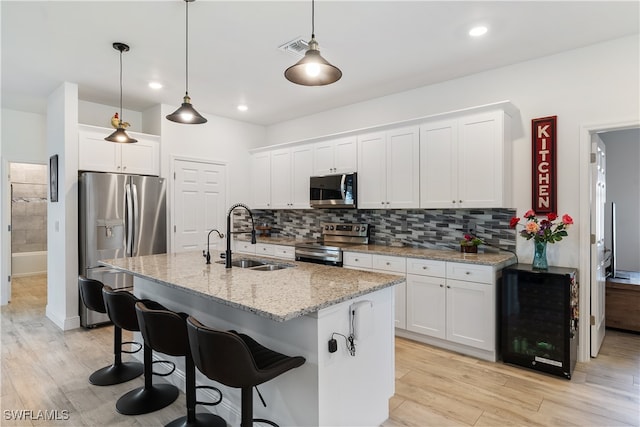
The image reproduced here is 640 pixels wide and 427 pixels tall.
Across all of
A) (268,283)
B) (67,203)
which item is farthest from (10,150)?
(268,283)

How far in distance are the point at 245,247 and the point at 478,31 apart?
419cm

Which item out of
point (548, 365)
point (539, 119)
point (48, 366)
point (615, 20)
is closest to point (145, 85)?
point (48, 366)

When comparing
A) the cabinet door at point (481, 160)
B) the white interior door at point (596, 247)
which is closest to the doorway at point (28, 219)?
the cabinet door at point (481, 160)

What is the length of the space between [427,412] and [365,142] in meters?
3.00

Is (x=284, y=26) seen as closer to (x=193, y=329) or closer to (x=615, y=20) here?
(x=193, y=329)

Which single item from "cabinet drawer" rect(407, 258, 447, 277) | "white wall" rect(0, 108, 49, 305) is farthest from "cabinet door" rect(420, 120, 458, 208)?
"white wall" rect(0, 108, 49, 305)

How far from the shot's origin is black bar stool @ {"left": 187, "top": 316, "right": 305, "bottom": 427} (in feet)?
5.11

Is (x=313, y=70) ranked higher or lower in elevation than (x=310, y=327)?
higher

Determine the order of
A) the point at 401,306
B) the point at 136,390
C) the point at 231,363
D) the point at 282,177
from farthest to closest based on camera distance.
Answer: the point at 282,177
the point at 401,306
the point at 136,390
the point at 231,363

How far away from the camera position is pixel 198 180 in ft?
17.4

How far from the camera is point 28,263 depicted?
7.39m

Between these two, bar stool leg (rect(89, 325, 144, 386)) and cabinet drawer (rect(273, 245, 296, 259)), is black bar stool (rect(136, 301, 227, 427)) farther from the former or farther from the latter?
cabinet drawer (rect(273, 245, 296, 259))

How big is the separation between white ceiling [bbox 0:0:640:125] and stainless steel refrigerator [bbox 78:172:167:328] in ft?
3.77

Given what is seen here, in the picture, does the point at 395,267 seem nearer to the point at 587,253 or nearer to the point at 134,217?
the point at 587,253
